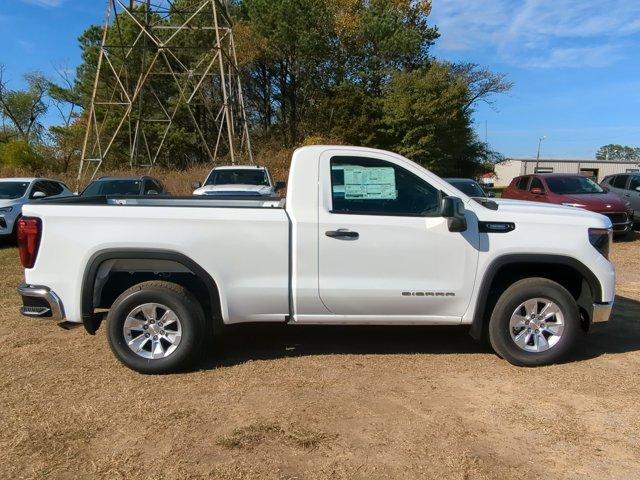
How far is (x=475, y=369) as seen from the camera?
4.99 metres

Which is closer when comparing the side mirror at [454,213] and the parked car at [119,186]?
the side mirror at [454,213]

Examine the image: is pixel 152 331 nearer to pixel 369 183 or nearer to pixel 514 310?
pixel 369 183

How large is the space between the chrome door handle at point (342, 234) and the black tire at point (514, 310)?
1437 mm

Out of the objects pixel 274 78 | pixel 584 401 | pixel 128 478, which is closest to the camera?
pixel 128 478

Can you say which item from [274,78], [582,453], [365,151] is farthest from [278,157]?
[582,453]

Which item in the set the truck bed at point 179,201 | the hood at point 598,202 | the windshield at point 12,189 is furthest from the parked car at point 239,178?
the truck bed at point 179,201

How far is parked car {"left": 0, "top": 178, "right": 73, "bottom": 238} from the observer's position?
1251 cm

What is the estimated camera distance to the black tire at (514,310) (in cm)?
488

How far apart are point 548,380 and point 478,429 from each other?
3.90ft

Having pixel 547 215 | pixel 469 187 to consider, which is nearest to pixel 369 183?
pixel 547 215

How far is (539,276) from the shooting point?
17.3 feet

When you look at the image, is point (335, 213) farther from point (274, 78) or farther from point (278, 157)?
Answer: point (274, 78)

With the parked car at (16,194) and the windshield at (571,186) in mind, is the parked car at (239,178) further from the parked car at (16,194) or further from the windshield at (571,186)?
the windshield at (571,186)

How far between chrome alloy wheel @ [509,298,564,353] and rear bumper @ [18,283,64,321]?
3.91 m
